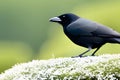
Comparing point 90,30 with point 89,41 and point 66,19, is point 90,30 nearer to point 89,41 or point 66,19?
point 89,41

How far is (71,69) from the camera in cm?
966

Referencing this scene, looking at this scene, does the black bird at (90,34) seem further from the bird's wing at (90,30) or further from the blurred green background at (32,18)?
the blurred green background at (32,18)

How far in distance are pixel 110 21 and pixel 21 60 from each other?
10.3ft

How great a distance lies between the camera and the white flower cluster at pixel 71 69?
939 centimetres

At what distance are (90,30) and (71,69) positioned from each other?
5.15 feet

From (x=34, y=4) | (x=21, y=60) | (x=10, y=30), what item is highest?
(x=34, y=4)

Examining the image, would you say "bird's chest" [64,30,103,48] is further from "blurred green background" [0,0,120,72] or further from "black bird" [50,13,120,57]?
"blurred green background" [0,0,120,72]

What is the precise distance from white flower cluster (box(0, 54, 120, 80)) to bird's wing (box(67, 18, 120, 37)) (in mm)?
937

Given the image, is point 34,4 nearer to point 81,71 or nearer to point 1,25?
point 1,25

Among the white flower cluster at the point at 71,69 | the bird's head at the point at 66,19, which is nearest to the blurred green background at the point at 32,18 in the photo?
the bird's head at the point at 66,19

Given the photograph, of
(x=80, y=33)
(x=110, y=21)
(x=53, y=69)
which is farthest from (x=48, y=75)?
(x=110, y=21)

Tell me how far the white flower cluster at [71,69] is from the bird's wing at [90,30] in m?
0.94

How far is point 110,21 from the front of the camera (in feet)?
77.3

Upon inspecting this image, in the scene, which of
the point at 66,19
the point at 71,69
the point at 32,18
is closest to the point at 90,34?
the point at 66,19
